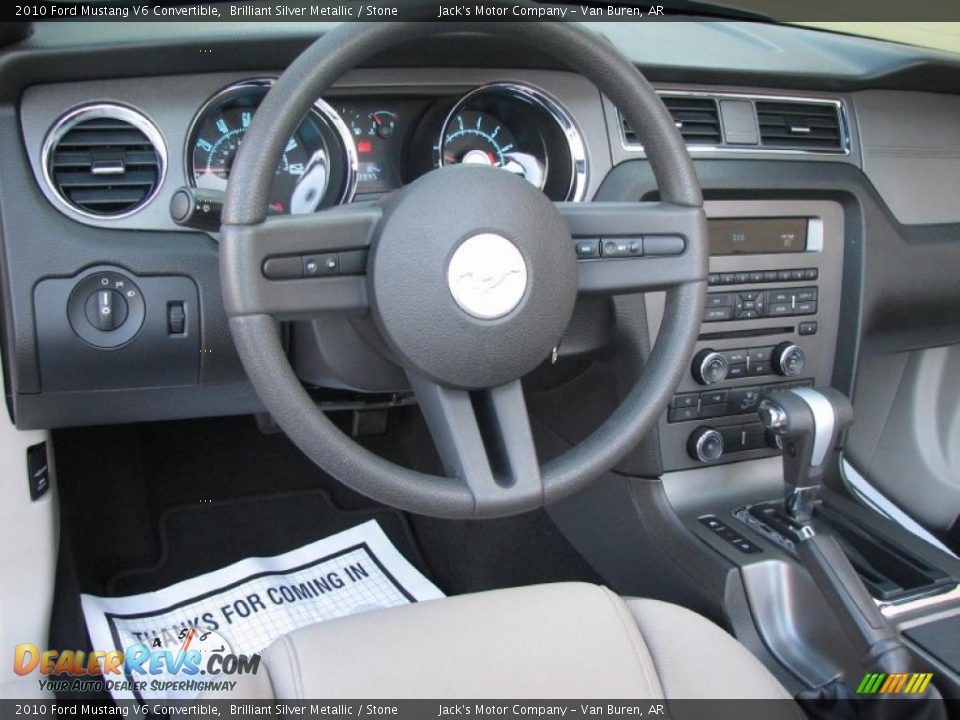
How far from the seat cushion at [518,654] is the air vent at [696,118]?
752 millimetres

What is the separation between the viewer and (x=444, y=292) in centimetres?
91

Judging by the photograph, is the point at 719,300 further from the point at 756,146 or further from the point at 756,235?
the point at 756,146

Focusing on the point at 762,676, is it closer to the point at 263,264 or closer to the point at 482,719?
the point at 482,719

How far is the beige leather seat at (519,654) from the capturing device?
912 millimetres

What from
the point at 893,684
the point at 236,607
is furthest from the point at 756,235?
the point at 236,607


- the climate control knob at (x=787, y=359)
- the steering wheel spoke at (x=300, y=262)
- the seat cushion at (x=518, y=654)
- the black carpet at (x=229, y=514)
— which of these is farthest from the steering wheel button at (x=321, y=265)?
the black carpet at (x=229, y=514)

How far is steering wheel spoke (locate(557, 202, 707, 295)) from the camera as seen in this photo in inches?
40.3

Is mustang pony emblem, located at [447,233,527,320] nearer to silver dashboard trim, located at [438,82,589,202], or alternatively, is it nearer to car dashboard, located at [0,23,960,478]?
car dashboard, located at [0,23,960,478]

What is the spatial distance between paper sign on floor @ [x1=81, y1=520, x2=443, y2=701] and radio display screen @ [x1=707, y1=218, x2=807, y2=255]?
2.68 feet

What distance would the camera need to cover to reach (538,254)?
0.95 meters

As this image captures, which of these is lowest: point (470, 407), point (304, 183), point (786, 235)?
point (470, 407)

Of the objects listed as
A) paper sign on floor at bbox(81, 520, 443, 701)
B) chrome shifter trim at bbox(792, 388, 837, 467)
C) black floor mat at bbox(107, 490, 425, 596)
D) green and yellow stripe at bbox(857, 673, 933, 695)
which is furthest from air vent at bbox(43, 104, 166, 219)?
green and yellow stripe at bbox(857, 673, 933, 695)

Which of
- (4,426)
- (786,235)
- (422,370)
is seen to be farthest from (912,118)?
(4,426)

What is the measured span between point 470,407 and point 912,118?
3.82 feet
